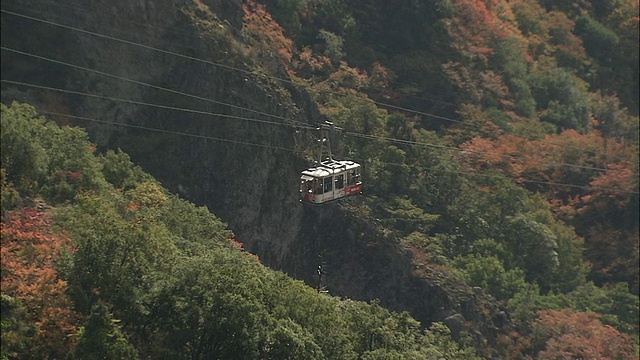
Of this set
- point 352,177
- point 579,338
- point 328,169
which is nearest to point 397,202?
point 579,338

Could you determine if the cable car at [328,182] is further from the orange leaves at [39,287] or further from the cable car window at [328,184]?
the orange leaves at [39,287]

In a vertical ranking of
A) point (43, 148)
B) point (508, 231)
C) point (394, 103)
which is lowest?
point (508, 231)

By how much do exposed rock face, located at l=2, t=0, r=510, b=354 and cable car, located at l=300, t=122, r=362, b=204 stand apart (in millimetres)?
10086

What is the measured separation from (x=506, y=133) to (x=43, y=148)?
41.0 metres

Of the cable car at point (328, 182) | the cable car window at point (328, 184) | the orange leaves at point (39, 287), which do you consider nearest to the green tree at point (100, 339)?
the orange leaves at point (39, 287)

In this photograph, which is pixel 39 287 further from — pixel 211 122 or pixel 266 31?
pixel 266 31

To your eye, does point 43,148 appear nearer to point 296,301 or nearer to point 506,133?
point 296,301

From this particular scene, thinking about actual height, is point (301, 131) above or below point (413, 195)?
above

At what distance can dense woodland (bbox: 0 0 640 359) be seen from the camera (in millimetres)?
42906

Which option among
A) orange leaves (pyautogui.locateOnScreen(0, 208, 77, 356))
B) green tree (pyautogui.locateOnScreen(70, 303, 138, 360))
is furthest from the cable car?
green tree (pyautogui.locateOnScreen(70, 303, 138, 360))

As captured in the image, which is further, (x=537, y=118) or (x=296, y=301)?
(x=537, y=118)

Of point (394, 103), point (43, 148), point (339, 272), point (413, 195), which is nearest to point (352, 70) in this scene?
point (394, 103)

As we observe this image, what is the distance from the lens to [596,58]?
10031cm

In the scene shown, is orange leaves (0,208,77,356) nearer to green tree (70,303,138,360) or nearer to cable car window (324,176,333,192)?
green tree (70,303,138,360)
